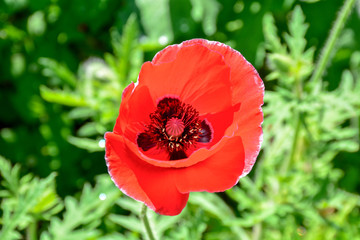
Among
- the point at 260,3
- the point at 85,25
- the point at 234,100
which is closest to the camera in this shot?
the point at 234,100

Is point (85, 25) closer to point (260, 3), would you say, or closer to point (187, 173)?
point (260, 3)

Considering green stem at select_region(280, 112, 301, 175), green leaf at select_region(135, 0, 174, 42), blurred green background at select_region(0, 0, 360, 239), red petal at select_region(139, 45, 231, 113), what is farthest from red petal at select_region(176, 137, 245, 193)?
green leaf at select_region(135, 0, 174, 42)

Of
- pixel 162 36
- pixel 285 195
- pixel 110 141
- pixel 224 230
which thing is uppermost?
pixel 110 141

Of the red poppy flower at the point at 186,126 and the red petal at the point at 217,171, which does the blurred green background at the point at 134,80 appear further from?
the red petal at the point at 217,171

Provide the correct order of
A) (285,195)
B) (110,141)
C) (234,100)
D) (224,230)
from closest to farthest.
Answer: (110,141) < (234,100) < (285,195) < (224,230)

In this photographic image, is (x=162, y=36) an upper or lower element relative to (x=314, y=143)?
upper

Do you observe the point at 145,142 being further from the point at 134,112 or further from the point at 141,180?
the point at 141,180

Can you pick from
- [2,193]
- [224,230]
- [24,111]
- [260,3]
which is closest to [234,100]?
[2,193]
